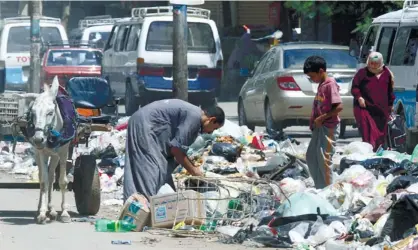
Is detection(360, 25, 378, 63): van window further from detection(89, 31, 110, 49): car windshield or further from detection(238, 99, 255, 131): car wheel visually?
detection(89, 31, 110, 49): car windshield

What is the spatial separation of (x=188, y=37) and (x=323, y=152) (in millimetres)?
15421

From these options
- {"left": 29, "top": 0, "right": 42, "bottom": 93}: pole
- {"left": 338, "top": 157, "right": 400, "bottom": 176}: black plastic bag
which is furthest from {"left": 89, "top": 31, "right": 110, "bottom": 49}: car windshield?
{"left": 338, "top": 157, "right": 400, "bottom": 176}: black plastic bag

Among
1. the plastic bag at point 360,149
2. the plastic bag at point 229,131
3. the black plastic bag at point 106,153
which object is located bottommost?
the black plastic bag at point 106,153

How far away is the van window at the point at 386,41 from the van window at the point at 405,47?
0.20 metres

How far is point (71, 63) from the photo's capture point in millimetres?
30844

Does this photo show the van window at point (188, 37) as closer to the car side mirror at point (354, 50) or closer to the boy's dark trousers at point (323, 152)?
the car side mirror at point (354, 50)

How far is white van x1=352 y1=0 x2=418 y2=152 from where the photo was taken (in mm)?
18438

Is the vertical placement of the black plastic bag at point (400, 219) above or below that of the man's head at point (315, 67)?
below

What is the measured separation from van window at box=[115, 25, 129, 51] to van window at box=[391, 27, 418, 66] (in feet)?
35.2

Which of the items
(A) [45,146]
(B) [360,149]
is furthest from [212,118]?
(B) [360,149]

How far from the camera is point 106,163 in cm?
1698

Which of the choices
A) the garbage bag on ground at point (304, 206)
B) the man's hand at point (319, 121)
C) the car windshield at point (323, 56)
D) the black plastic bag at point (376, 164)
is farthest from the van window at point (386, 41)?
the garbage bag on ground at point (304, 206)

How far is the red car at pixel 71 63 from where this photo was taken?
2997 cm

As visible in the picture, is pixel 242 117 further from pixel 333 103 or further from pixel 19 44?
pixel 333 103
